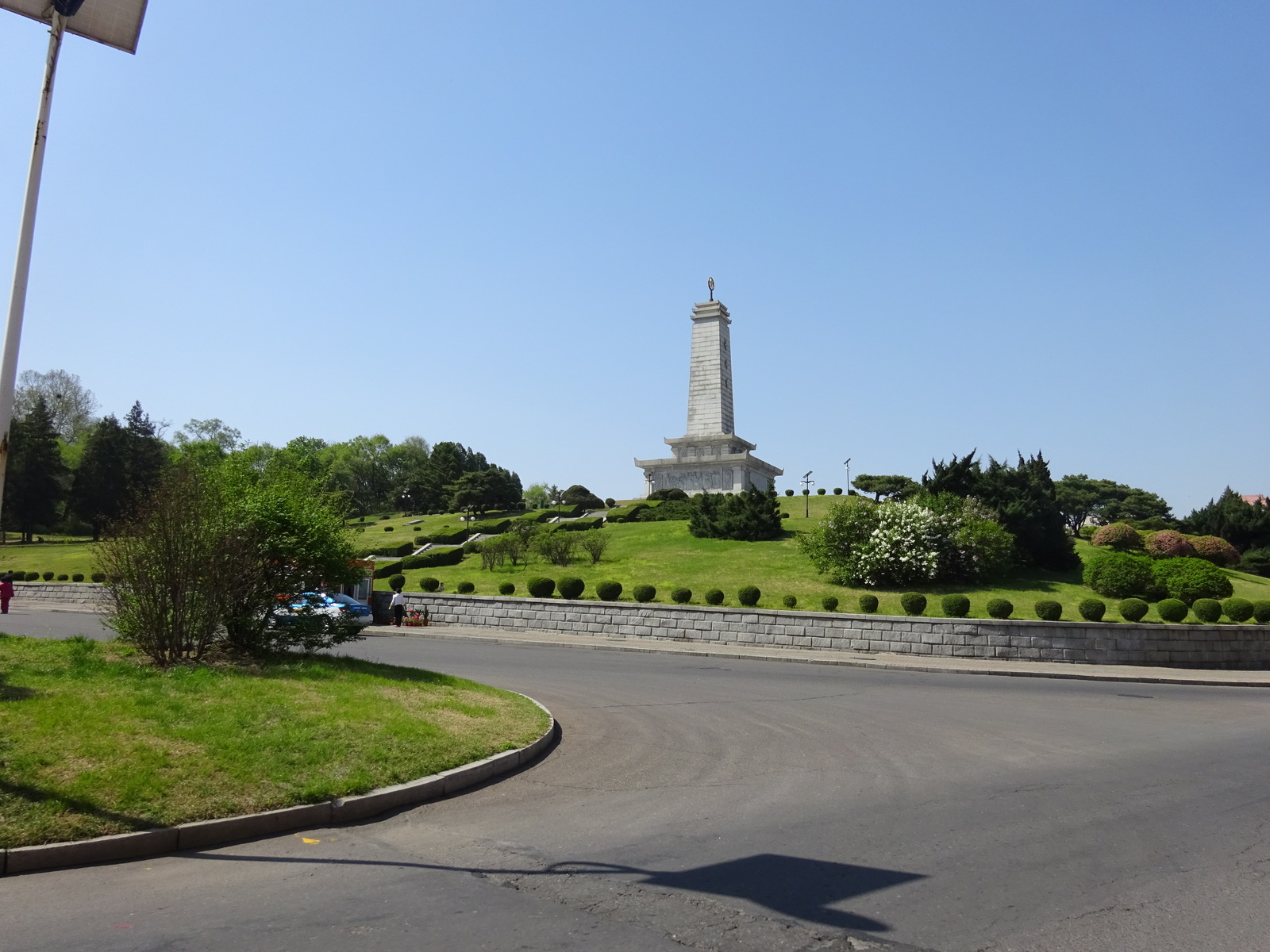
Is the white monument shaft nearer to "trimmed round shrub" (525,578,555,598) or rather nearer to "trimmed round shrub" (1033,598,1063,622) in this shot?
"trimmed round shrub" (525,578,555,598)

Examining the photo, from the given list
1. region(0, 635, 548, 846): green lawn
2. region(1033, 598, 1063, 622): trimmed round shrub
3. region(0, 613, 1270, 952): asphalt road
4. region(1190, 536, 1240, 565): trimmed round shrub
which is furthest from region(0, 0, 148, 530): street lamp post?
region(1190, 536, 1240, 565): trimmed round shrub

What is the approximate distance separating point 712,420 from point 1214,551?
33.0 m

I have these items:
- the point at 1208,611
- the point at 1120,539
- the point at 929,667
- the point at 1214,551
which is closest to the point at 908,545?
the point at 1208,611

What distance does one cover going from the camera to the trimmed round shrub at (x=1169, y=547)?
40062mm

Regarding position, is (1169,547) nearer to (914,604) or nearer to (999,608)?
(999,608)

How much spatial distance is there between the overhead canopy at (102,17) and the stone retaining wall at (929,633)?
1941cm

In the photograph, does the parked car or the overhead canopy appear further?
the parked car

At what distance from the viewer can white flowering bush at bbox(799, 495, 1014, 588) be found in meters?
32.5

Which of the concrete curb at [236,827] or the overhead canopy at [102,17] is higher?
the overhead canopy at [102,17]

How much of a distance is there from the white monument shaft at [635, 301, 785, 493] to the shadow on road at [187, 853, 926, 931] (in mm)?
60146

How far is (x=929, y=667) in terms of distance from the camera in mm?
19438

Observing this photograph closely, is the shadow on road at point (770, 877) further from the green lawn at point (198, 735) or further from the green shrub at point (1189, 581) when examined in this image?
the green shrub at point (1189, 581)

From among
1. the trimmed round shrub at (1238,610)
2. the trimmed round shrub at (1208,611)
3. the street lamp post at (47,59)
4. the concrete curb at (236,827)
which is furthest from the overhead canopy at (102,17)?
the trimmed round shrub at (1238,610)

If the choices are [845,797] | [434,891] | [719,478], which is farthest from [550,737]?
[719,478]
